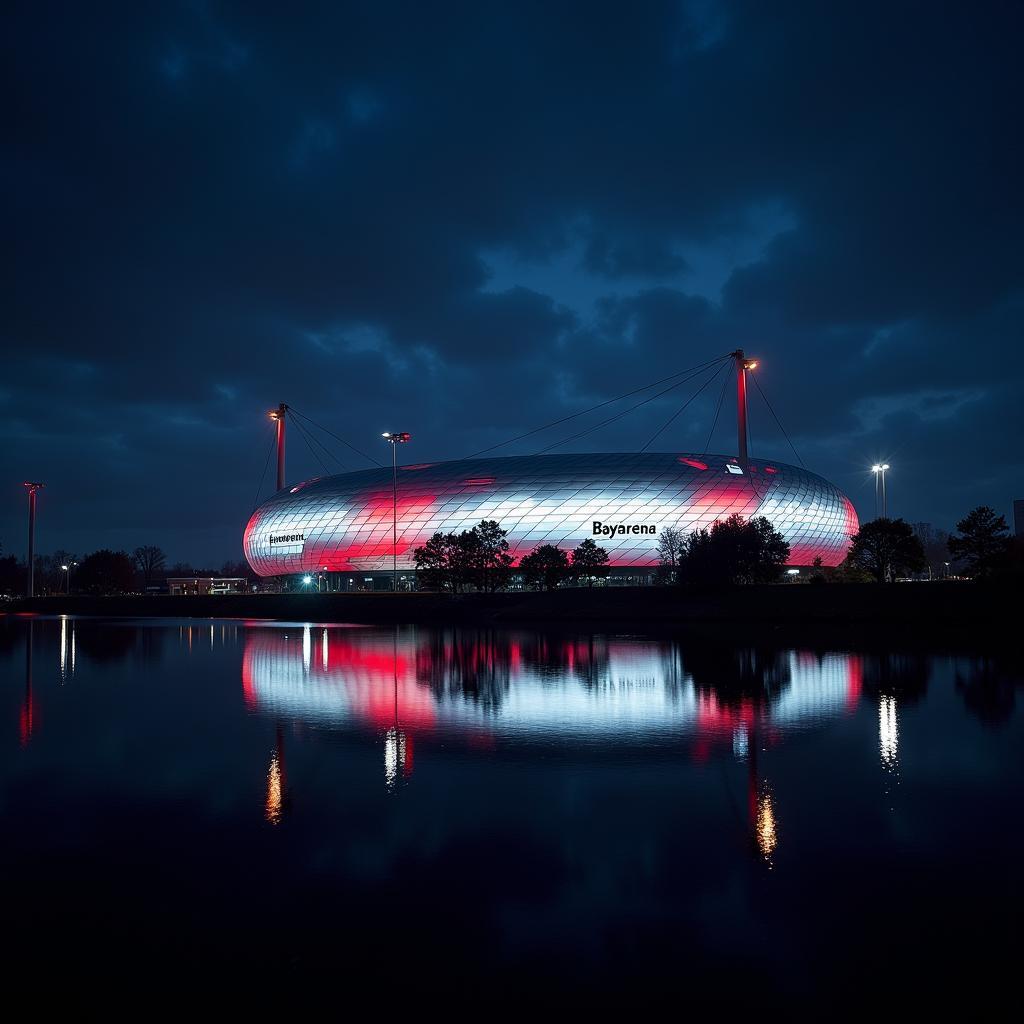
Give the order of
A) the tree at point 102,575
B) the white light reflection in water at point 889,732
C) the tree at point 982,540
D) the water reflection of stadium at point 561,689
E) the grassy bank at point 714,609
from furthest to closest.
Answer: the tree at point 102,575
the tree at point 982,540
the grassy bank at point 714,609
the water reflection of stadium at point 561,689
the white light reflection in water at point 889,732

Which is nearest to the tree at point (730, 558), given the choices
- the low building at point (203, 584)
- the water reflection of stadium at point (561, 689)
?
the water reflection of stadium at point (561, 689)

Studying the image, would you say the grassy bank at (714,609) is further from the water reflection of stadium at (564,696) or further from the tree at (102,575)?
the tree at (102,575)

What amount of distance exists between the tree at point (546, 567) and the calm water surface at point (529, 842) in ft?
136

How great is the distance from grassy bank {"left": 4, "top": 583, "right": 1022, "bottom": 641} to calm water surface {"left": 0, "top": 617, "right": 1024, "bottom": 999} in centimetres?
2058

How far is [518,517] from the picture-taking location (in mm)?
72562

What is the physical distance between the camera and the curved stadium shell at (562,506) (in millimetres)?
72375

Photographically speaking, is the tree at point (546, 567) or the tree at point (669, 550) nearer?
the tree at point (546, 567)

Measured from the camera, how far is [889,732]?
39.4ft

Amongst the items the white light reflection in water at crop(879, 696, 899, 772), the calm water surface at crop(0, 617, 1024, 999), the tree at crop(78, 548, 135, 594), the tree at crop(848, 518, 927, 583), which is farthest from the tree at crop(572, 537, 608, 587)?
the tree at crop(78, 548, 135, 594)

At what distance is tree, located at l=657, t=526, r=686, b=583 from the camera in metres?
63.7

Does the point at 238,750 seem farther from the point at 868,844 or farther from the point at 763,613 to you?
the point at 763,613

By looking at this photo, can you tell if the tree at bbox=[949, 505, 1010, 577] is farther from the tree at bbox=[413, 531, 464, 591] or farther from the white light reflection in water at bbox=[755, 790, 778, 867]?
the white light reflection in water at bbox=[755, 790, 778, 867]

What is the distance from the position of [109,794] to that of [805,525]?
79909 mm

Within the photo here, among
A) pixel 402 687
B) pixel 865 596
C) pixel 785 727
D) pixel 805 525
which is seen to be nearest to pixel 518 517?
pixel 805 525
